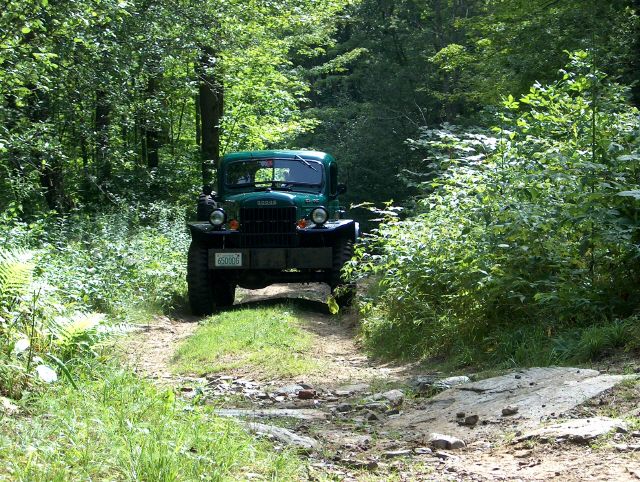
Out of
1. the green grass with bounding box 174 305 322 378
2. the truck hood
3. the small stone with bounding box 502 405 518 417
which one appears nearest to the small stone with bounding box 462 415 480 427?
the small stone with bounding box 502 405 518 417

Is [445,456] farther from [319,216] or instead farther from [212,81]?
[212,81]

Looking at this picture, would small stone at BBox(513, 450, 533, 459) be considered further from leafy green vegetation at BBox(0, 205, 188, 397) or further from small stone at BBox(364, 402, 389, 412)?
leafy green vegetation at BBox(0, 205, 188, 397)

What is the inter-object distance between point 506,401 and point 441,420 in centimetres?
42

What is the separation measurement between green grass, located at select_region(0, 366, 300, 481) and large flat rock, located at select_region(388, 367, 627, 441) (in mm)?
1298

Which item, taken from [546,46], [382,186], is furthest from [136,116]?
[382,186]

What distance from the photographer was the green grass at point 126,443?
3.17m

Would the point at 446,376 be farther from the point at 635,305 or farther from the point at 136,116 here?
the point at 136,116

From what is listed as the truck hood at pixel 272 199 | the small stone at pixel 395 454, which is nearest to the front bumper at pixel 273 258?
the truck hood at pixel 272 199

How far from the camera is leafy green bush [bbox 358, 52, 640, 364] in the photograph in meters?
6.52

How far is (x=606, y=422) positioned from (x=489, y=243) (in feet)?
10.8

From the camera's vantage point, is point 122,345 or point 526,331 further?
point 122,345

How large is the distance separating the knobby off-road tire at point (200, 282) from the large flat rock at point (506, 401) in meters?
6.20

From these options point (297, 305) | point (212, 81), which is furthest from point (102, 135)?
point (212, 81)

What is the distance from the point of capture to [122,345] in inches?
328
